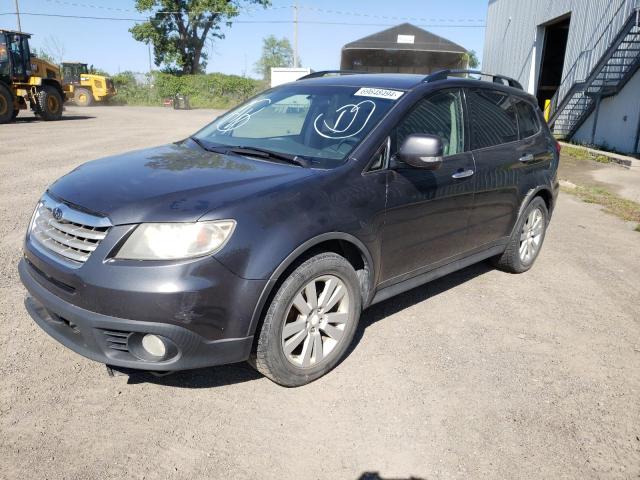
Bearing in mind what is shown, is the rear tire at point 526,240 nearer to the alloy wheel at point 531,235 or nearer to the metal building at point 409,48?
the alloy wheel at point 531,235

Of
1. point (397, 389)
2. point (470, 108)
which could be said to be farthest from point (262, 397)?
point (470, 108)

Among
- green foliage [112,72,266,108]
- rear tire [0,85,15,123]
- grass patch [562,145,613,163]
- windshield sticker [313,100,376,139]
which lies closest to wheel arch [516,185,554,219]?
windshield sticker [313,100,376,139]

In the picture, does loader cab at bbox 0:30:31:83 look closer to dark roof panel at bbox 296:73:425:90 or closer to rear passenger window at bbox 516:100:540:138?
dark roof panel at bbox 296:73:425:90

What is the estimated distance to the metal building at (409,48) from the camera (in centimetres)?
2494

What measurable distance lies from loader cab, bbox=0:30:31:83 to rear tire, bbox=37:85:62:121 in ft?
3.15

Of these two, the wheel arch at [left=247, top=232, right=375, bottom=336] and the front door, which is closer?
the wheel arch at [left=247, top=232, right=375, bottom=336]

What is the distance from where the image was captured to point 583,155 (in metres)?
15.1

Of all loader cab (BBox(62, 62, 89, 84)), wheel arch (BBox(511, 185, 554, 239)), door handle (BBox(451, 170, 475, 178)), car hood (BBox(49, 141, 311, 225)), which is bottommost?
wheel arch (BBox(511, 185, 554, 239))

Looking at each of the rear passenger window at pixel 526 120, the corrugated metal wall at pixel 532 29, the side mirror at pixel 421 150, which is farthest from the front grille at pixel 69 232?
the corrugated metal wall at pixel 532 29

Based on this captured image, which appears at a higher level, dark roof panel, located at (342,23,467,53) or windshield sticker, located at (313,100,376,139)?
dark roof panel, located at (342,23,467,53)

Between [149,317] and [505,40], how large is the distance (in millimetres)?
26964

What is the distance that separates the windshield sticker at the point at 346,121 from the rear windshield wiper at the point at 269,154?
1.16ft

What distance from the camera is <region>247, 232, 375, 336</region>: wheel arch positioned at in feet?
8.70

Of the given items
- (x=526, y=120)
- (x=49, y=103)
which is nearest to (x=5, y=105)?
(x=49, y=103)
